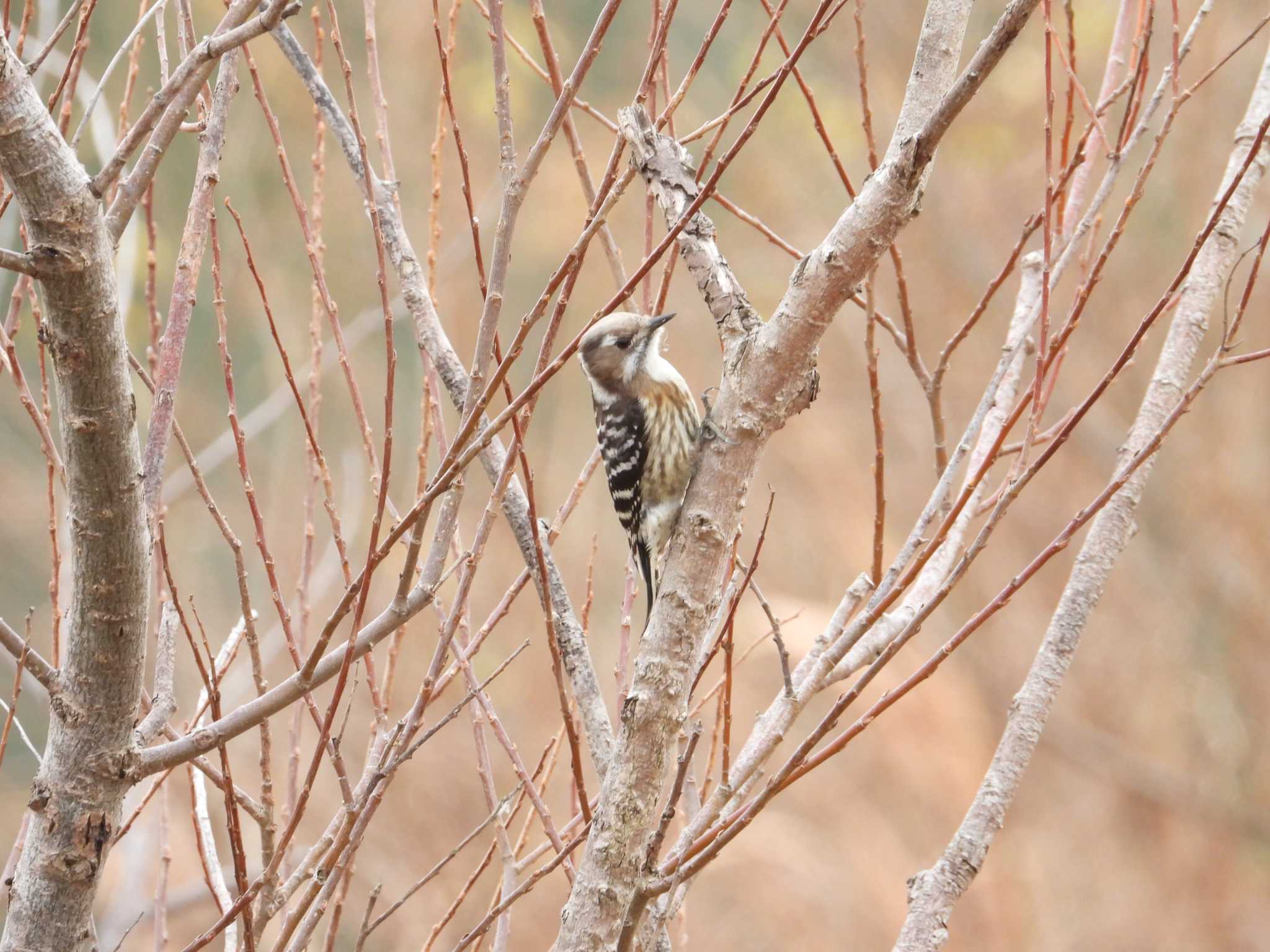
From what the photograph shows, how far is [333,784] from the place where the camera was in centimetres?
706

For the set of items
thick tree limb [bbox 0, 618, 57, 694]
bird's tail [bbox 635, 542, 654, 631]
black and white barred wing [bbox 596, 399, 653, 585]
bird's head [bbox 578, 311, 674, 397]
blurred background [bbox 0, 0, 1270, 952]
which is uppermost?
blurred background [bbox 0, 0, 1270, 952]

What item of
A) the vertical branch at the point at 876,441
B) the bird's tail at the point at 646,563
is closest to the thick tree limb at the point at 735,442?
the vertical branch at the point at 876,441

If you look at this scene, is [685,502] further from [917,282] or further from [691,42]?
[691,42]

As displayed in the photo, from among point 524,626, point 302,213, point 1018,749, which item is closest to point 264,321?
point 524,626

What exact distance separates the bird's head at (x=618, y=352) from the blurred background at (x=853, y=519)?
7.76 feet

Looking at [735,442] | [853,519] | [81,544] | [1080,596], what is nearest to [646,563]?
[1080,596]

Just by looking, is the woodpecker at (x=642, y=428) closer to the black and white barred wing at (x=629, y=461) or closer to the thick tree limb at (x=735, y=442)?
the black and white barred wing at (x=629, y=461)

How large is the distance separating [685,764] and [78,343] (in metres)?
0.78

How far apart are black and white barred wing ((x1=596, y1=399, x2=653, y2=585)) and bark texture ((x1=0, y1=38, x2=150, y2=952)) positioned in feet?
5.56

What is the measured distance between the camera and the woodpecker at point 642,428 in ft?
9.50

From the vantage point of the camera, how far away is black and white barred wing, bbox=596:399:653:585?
298 cm

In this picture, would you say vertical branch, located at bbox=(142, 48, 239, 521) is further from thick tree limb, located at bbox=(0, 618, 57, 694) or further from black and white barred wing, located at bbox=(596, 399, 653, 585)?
black and white barred wing, located at bbox=(596, 399, 653, 585)

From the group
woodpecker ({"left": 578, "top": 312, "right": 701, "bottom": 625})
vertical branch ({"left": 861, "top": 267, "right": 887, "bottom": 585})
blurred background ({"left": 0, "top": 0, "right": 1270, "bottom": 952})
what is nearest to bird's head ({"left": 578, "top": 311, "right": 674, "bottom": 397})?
woodpecker ({"left": 578, "top": 312, "right": 701, "bottom": 625})

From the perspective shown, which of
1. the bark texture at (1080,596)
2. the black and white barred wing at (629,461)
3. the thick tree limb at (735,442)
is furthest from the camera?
the black and white barred wing at (629,461)
